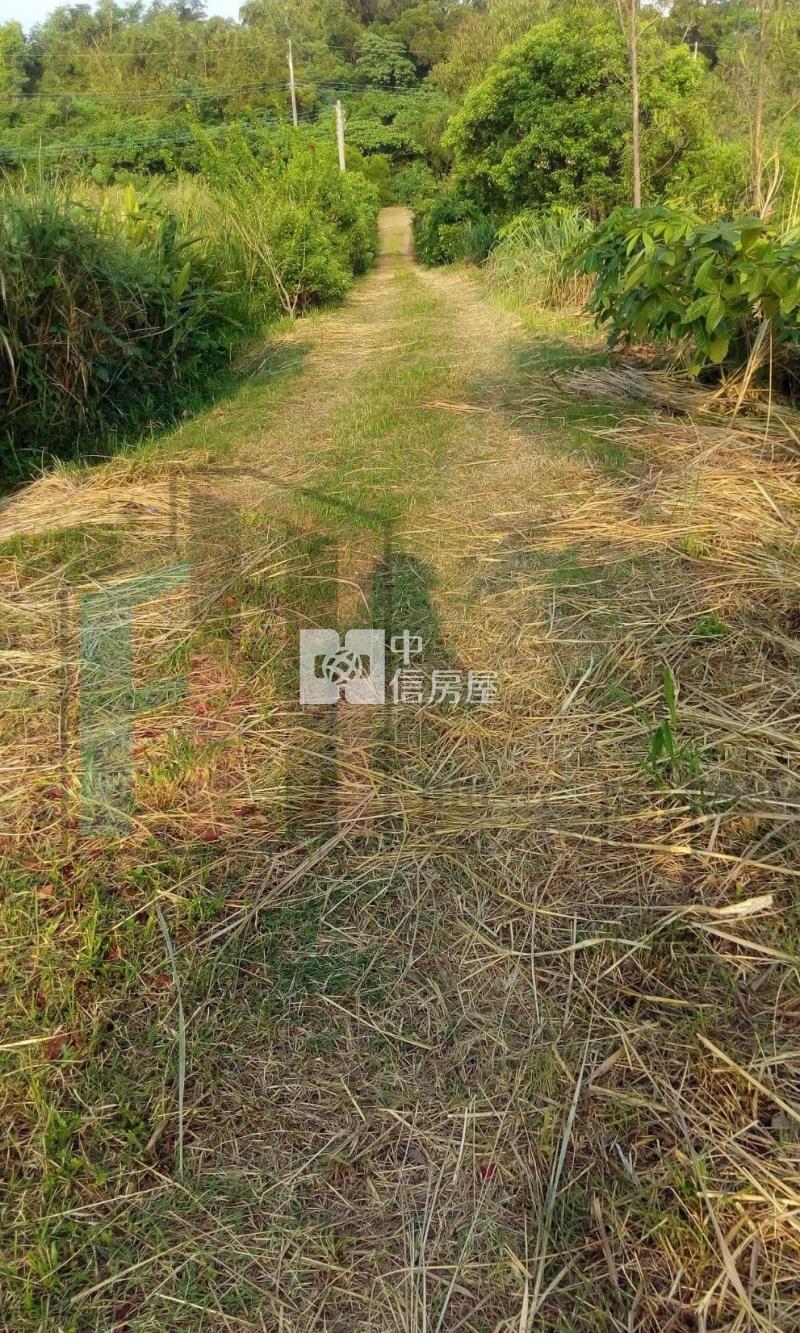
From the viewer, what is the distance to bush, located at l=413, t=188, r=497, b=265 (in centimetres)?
1109

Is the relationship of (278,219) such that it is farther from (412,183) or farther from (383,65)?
(383,65)

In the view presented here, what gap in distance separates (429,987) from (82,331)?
3655mm

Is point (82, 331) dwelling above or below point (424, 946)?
above

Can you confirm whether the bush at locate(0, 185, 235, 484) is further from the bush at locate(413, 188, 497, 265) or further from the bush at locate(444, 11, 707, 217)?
the bush at locate(413, 188, 497, 265)

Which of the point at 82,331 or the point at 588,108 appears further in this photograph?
the point at 588,108

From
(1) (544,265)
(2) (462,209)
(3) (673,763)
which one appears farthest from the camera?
(2) (462,209)

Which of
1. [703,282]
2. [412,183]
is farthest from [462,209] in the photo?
[412,183]

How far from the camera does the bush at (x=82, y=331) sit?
370 centimetres

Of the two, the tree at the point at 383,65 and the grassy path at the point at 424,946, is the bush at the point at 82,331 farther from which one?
the tree at the point at 383,65

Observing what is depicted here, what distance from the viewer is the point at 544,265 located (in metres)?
6.66

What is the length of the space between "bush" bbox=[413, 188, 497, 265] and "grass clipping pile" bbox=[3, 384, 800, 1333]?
1003 cm

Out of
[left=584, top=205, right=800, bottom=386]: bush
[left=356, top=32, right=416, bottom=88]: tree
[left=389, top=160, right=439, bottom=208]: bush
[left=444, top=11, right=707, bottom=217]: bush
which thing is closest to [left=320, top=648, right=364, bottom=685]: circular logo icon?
[left=584, top=205, right=800, bottom=386]: bush

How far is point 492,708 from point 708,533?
1.06m

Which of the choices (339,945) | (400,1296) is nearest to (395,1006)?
(339,945)
